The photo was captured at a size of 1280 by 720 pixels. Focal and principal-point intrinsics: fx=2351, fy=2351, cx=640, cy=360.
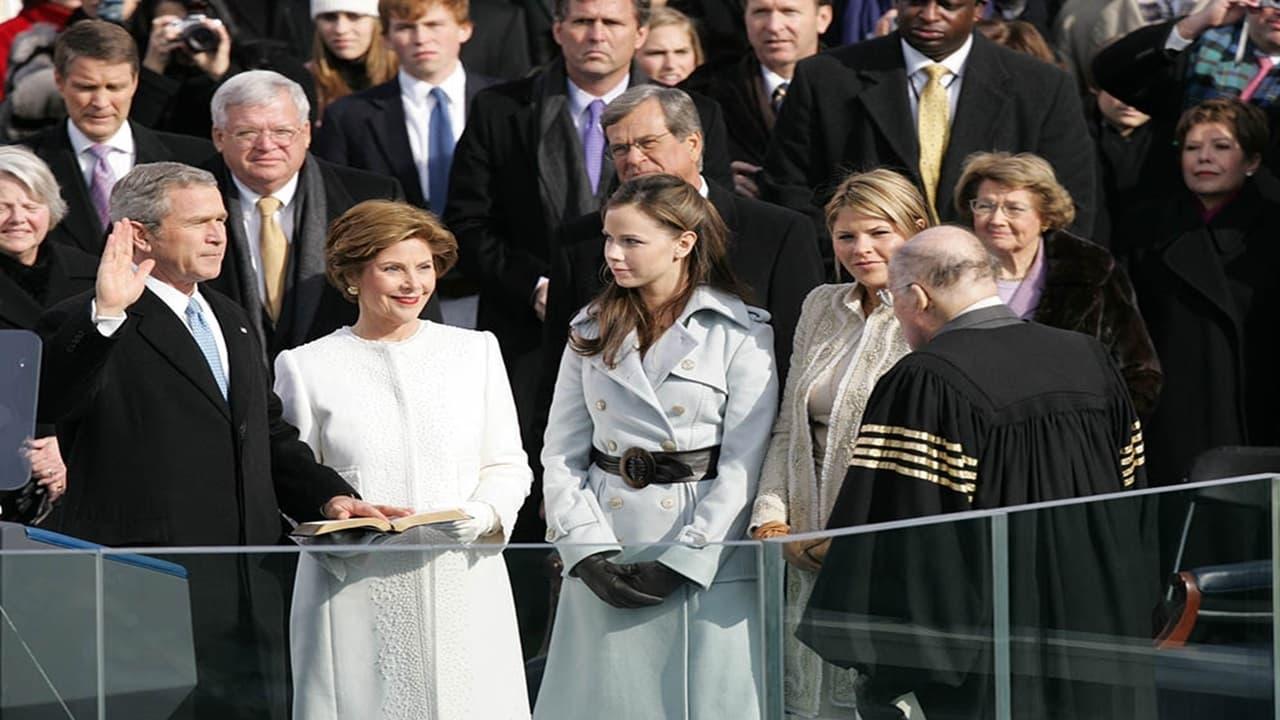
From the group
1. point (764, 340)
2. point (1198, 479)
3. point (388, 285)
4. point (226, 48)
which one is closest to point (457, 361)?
point (388, 285)

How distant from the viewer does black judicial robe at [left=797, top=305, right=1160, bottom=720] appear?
17.7 ft

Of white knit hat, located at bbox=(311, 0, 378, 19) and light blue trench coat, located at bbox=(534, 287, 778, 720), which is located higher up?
white knit hat, located at bbox=(311, 0, 378, 19)

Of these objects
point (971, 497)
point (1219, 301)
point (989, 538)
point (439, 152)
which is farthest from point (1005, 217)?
point (989, 538)

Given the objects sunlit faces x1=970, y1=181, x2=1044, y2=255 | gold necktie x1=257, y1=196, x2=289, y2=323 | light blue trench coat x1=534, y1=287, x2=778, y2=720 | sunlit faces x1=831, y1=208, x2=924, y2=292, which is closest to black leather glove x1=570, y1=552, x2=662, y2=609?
light blue trench coat x1=534, y1=287, x2=778, y2=720

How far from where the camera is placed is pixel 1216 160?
879cm

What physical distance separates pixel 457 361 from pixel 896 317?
47.8 inches

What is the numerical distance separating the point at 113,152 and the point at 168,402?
251cm

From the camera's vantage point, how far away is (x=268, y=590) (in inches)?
207

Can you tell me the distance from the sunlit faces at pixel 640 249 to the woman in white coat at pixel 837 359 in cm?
42

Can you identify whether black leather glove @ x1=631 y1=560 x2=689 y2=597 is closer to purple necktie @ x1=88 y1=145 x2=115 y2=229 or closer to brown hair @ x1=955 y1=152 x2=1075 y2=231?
brown hair @ x1=955 y1=152 x2=1075 y2=231

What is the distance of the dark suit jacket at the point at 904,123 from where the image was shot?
27.7 ft

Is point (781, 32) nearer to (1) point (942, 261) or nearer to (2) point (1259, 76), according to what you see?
(2) point (1259, 76)

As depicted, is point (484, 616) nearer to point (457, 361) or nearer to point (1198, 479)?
point (457, 361)

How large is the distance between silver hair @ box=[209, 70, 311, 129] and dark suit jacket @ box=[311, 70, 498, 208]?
998 millimetres
